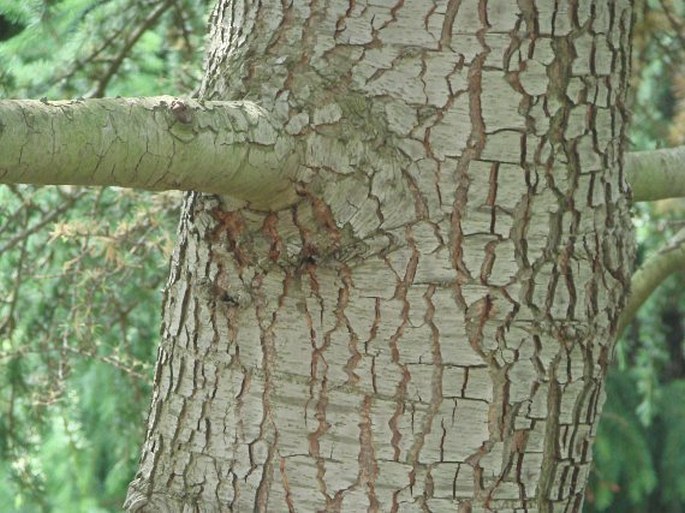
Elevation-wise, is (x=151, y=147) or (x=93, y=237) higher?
(x=93, y=237)

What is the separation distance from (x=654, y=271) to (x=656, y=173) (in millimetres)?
348

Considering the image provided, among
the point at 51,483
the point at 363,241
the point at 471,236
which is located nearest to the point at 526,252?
the point at 471,236

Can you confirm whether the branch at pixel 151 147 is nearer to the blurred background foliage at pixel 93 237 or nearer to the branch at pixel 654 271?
the branch at pixel 654 271

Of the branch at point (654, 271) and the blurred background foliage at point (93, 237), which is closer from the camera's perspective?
the branch at point (654, 271)

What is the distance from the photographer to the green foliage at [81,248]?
2.36m

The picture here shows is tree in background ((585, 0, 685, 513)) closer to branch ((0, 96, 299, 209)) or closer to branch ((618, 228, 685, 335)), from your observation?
branch ((618, 228, 685, 335))

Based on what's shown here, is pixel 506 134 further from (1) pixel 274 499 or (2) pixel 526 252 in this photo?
(1) pixel 274 499

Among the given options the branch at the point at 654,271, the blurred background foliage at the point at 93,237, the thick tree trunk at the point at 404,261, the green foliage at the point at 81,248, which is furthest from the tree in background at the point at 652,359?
the thick tree trunk at the point at 404,261

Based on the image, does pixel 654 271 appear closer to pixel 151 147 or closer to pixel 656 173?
pixel 656 173

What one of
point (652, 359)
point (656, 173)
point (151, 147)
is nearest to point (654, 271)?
point (656, 173)

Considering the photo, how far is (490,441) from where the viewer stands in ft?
3.85

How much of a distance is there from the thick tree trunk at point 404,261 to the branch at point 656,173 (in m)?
0.38

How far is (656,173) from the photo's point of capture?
1.60 meters

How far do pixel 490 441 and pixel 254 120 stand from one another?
42 centimetres
